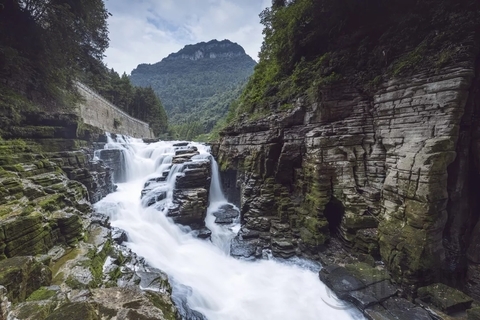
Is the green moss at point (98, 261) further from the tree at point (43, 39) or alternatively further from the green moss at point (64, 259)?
the tree at point (43, 39)

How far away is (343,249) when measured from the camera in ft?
31.2

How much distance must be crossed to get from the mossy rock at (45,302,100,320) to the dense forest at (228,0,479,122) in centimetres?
1028

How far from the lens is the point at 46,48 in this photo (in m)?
11.2

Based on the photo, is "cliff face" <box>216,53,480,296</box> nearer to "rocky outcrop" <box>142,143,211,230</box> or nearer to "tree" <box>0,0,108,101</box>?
"rocky outcrop" <box>142,143,211,230</box>

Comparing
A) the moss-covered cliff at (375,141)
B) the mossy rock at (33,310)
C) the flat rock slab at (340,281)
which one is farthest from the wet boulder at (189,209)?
the mossy rock at (33,310)

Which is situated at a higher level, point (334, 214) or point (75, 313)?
point (75, 313)

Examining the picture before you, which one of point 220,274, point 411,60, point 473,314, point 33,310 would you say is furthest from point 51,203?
point 411,60

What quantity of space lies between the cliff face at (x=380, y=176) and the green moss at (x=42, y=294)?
7.48 m

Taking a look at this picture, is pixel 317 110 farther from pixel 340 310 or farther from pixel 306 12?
pixel 340 310

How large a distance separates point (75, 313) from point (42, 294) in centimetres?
216

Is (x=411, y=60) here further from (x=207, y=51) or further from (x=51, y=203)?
(x=207, y=51)

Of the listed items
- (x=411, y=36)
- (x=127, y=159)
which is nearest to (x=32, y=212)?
(x=411, y=36)

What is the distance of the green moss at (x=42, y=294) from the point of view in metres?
3.94

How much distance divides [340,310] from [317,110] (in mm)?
8188
